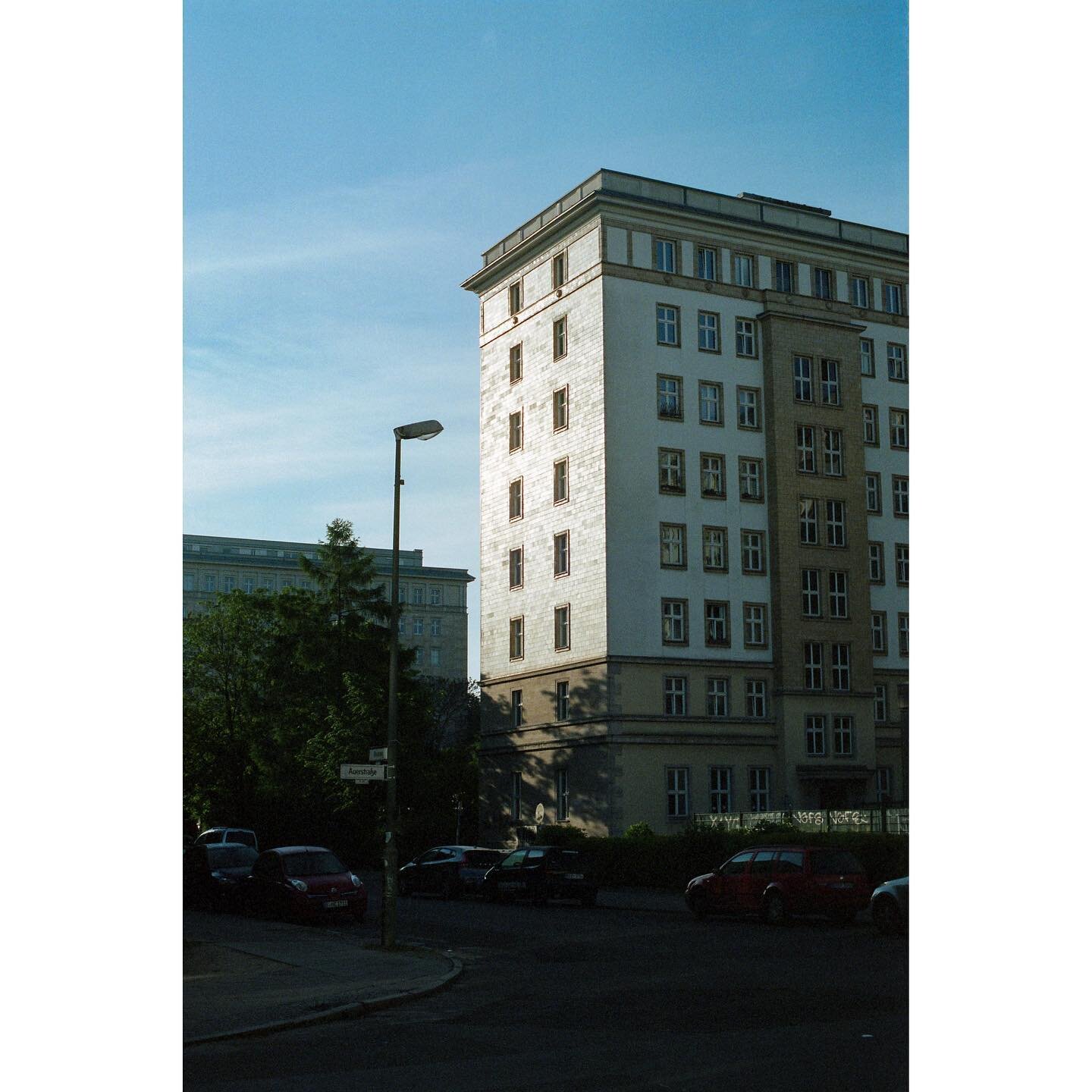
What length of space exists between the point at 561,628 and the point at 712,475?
8374 mm

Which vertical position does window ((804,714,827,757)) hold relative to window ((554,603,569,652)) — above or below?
below

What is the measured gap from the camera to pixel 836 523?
55469mm

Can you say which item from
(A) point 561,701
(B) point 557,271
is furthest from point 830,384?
(A) point 561,701

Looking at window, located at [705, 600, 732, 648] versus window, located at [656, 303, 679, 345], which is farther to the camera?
window, located at [656, 303, 679, 345]

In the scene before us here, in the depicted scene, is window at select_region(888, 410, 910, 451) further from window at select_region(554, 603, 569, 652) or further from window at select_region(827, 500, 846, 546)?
window at select_region(554, 603, 569, 652)

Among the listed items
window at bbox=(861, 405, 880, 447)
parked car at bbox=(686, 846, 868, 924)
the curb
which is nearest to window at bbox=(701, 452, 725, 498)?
window at bbox=(861, 405, 880, 447)

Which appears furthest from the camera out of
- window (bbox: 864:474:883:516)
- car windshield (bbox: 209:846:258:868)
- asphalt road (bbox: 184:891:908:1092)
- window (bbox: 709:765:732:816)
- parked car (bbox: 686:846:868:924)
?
window (bbox: 864:474:883:516)

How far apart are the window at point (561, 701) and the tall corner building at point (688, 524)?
141mm

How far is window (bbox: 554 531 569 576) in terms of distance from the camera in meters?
53.4

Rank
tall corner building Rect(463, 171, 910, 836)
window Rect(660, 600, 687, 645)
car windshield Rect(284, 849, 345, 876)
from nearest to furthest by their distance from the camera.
→ car windshield Rect(284, 849, 345, 876) → tall corner building Rect(463, 171, 910, 836) → window Rect(660, 600, 687, 645)

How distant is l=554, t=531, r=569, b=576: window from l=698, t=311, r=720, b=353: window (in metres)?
9.16
